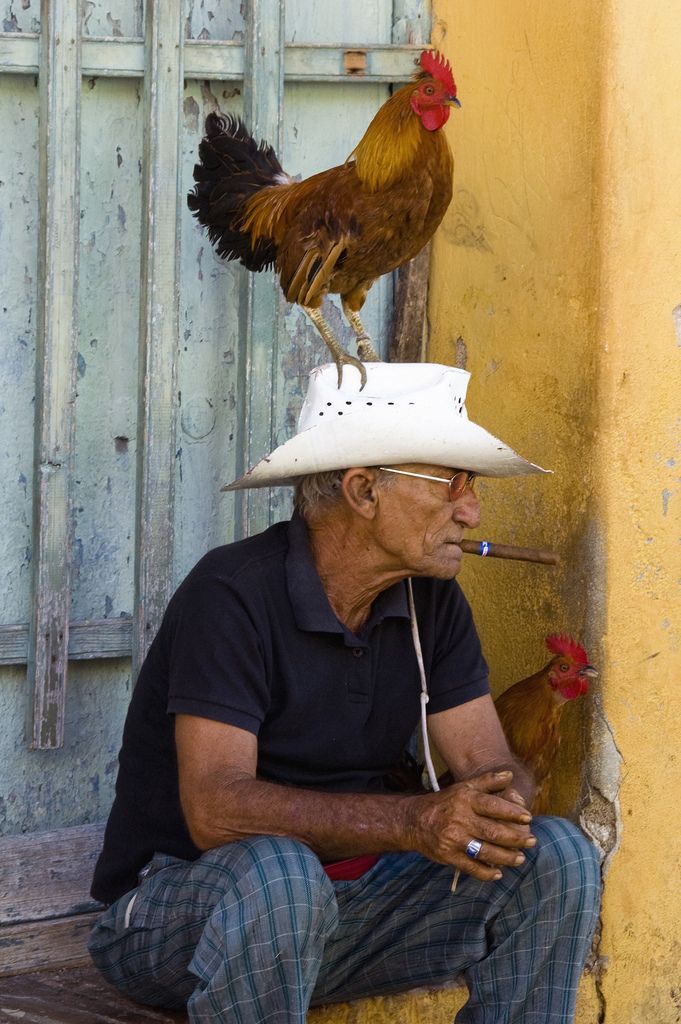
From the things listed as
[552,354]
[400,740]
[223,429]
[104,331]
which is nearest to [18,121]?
[104,331]

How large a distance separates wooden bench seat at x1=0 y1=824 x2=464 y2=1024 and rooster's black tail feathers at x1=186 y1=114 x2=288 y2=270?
152cm

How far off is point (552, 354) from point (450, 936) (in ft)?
4.70

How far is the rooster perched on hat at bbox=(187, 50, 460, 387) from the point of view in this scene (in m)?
2.97

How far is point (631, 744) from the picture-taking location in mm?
3156

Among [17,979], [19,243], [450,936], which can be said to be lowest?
[17,979]

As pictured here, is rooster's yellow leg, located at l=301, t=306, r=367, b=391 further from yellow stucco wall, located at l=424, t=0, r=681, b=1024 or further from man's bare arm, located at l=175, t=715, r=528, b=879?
man's bare arm, located at l=175, t=715, r=528, b=879

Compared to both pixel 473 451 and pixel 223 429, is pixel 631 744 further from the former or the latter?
pixel 223 429

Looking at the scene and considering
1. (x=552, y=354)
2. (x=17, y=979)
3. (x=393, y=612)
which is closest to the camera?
(x=393, y=612)

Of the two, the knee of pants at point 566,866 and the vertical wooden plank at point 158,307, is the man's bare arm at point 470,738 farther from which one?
the vertical wooden plank at point 158,307

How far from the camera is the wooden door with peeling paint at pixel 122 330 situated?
10.8ft

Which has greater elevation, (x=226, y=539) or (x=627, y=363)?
(x=627, y=363)

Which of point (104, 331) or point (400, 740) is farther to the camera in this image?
point (104, 331)

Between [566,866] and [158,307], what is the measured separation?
170cm

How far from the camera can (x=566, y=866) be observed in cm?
253
